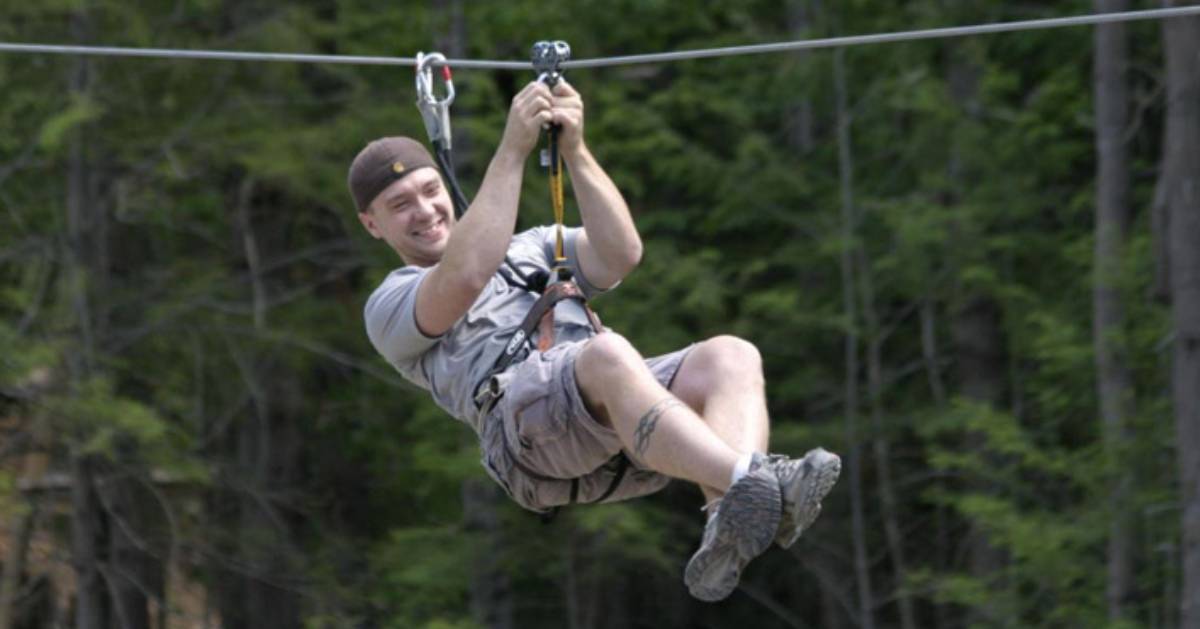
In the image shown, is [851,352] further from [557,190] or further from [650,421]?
[650,421]

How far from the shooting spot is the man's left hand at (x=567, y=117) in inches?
176

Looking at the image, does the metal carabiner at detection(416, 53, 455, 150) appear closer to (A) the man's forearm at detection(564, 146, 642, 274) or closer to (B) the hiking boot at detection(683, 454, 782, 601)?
(A) the man's forearm at detection(564, 146, 642, 274)

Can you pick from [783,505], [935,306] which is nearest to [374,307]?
[783,505]

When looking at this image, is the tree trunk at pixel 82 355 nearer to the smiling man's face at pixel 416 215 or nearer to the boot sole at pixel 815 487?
the smiling man's face at pixel 416 215

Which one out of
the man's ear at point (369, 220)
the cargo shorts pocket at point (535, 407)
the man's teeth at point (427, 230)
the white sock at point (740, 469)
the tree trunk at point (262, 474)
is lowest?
the tree trunk at point (262, 474)

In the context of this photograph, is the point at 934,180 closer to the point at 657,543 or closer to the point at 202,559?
the point at 657,543

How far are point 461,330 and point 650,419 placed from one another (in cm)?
68

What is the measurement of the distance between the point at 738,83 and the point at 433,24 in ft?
5.42

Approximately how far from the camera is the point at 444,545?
36.3 ft

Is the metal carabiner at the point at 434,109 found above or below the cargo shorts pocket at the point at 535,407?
above

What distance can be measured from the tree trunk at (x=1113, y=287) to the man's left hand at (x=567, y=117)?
17.9 feet

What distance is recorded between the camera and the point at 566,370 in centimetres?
439

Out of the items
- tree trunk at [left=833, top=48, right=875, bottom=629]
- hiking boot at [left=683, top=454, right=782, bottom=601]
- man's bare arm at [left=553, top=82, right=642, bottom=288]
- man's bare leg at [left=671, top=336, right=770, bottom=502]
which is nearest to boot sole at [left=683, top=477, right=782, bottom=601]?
hiking boot at [left=683, top=454, right=782, bottom=601]

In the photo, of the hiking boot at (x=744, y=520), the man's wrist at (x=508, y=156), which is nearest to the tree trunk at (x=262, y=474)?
the man's wrist at (x=508, y=156)
